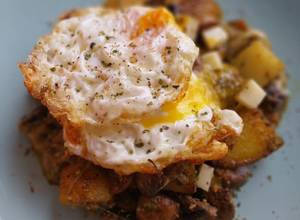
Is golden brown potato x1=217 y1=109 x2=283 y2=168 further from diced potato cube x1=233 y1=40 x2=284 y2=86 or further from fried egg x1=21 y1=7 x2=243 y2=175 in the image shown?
diced potato cube x1=233 y1=40 x2=284 y2=86

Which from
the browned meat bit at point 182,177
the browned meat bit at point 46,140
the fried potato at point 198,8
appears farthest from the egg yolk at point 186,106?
the fried potato at point 198,8

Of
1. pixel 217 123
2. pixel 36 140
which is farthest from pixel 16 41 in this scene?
pixel 217 123

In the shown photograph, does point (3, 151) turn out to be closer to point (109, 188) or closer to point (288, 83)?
point (109, 188)

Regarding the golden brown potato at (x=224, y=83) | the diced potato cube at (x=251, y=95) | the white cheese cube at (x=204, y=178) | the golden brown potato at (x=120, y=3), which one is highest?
the golden brown potato at (x=120, y=3)

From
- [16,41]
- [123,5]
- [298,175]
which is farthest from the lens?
[123,5]

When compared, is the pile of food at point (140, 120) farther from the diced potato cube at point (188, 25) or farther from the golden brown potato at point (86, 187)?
the diced potato cube at point (188, 25)

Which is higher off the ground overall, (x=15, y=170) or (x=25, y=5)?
(x=25, y=5)

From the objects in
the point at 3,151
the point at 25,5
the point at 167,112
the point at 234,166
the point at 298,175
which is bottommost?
the point at 298,175
